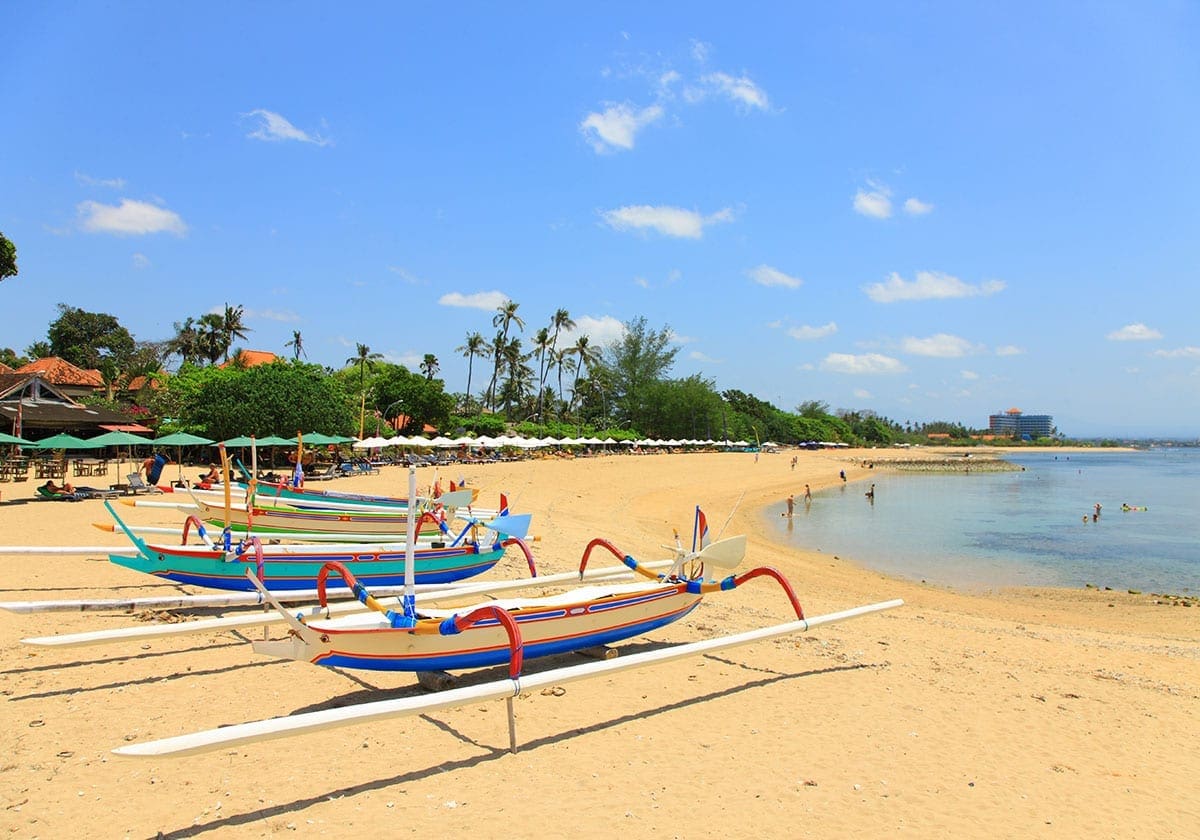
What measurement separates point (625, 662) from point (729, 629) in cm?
356

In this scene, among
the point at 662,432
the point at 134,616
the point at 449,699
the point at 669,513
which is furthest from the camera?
the point at 662,432

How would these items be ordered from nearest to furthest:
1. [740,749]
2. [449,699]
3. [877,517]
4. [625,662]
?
[449,699] < [740,749] < [625,662] < [877,517]

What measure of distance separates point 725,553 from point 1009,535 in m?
23.6

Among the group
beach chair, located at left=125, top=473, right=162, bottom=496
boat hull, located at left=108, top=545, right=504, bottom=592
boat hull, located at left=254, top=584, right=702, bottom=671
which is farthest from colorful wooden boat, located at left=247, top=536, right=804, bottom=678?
beach chair, located at left=125, top=473, right=162, bottom=496

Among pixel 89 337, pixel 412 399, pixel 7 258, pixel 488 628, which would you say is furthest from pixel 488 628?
pixel 89 337

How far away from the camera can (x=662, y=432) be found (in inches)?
3337

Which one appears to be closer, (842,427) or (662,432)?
(662,432)

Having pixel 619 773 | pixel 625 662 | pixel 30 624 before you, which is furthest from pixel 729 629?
pixel 30 624

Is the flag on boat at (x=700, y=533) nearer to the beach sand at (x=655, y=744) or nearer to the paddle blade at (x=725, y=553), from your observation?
the paddle blade at (x=725, y=553)

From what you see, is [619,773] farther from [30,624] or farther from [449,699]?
[30,624]

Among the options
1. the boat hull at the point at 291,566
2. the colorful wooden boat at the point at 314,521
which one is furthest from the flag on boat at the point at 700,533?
the colorful wooden boat at the point at 314,521

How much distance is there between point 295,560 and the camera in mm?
9516

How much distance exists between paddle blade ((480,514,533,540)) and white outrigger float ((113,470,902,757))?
8.08 ft

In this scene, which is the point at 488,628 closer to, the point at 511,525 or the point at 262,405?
the point at 511,525
